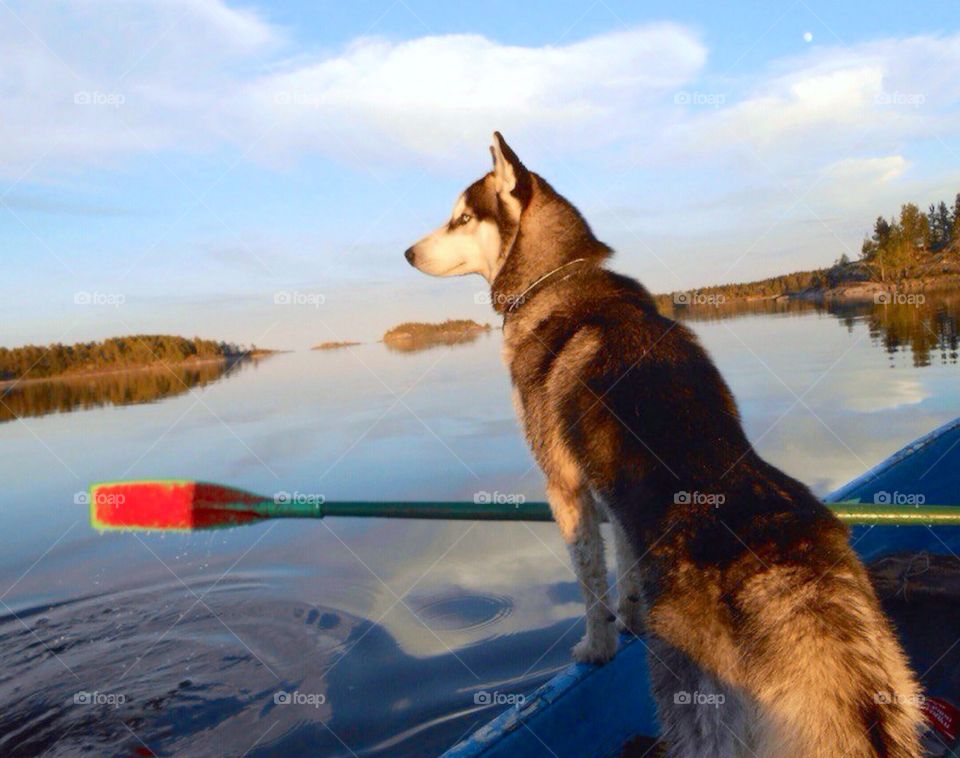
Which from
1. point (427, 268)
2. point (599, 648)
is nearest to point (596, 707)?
point (599, 648)

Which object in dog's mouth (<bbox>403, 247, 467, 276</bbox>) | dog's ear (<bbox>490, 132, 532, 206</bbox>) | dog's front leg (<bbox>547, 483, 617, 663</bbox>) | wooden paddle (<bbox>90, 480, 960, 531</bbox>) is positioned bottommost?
dog's front leg (<bbox>547, 483, 617, 663</bbox>)

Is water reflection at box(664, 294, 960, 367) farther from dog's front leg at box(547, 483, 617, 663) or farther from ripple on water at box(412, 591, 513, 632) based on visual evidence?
ripple on water at box(412, 591, 513, 632)

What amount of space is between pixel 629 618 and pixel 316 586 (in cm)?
372

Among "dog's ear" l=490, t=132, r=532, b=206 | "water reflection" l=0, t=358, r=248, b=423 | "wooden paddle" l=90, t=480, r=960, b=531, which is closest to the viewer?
"wooden paddle" l=90, t=480, r=960, b=531

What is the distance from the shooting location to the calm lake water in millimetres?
4340

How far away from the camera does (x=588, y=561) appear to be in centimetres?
330

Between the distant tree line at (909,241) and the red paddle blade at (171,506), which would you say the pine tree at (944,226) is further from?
the red paddle blade at (171,506)

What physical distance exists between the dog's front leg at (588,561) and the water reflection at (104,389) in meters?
22.9

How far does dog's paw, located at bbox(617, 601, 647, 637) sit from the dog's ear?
2247mm

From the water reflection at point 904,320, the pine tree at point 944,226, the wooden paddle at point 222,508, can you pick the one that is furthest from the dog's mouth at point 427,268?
the pine tree at point 944,226

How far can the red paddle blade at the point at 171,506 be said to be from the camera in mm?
3572

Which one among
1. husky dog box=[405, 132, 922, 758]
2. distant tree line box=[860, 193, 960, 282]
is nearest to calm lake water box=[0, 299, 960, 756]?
husky dog box=[405, 132, 922, 758]

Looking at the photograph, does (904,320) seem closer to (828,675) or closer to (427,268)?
(427,268)

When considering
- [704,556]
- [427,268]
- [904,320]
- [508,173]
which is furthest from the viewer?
[904,320]
